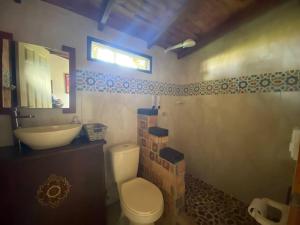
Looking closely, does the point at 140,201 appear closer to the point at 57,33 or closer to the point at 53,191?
the point at 53,191

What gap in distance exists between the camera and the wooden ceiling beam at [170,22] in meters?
1.42

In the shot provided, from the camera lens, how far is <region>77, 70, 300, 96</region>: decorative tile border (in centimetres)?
143

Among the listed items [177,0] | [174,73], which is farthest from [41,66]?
[174,73]

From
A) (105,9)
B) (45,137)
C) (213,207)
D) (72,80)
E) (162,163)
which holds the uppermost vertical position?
(105,9)

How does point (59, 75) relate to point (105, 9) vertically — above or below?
below

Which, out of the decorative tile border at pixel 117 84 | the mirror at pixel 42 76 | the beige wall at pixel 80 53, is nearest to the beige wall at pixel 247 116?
the decorative tile border at pixel 117 84

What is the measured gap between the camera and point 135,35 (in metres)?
1.81

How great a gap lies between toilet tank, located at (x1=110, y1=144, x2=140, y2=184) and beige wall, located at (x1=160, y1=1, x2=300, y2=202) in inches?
33.2

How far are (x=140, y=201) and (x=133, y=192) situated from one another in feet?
0.46

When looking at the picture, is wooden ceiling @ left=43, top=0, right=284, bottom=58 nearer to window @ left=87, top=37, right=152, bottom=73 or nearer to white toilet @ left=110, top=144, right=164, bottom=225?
window @ left=87, top=37, right=152, bottom=73

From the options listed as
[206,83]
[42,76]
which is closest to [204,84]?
[206,83]

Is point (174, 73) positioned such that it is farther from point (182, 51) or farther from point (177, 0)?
point (177, 0)

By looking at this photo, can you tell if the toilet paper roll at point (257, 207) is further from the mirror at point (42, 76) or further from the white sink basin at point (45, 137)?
the mirror at point (42, 76)

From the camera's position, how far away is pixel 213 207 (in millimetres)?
1673
